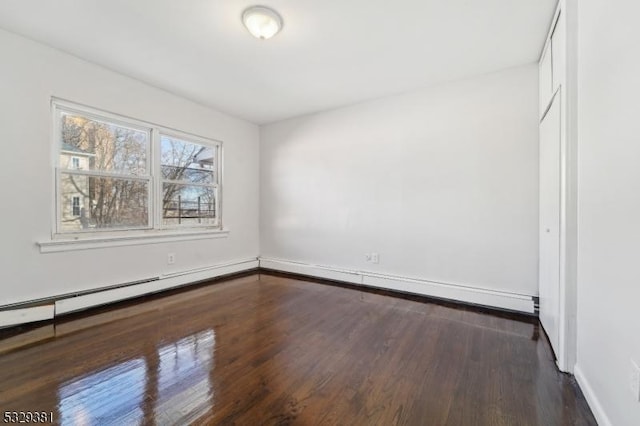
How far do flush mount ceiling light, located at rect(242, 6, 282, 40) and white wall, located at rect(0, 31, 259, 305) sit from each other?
190 cm

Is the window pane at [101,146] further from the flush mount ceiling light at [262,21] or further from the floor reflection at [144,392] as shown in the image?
the floor reflection at [144,392]

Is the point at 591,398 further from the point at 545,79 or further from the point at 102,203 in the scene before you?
the point at 102,203

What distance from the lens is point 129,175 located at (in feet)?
10.3

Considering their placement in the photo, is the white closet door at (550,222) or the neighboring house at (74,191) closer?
the white closet door at (550,222)

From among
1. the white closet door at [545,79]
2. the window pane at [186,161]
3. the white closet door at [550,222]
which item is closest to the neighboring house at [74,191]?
the window pane at [186,161]

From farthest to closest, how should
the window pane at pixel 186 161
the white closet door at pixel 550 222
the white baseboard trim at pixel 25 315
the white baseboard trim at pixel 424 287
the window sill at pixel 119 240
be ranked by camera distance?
the window pane at pixel 186 161
the white baseboard trim at pixel 424 287
the window sill at pixel 119 240
the white baseboard trim at pixel 25 315
the white closet door at pixel 550 222

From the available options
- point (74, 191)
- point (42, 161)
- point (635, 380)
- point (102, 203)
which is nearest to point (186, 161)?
point (102, 203)

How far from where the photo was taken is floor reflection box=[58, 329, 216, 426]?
134cm

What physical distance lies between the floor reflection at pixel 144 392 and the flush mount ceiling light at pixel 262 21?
2546 mm

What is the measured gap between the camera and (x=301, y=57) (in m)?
2.62

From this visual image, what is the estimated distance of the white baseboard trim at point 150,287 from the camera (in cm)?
263

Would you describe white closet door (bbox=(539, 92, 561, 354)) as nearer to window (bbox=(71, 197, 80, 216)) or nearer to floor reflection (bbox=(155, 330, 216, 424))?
floor reflection (bbox=(155, 330, 216, 424))

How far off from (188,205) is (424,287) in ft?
11.1

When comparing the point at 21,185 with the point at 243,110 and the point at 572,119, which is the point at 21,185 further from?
the point at 572,119
